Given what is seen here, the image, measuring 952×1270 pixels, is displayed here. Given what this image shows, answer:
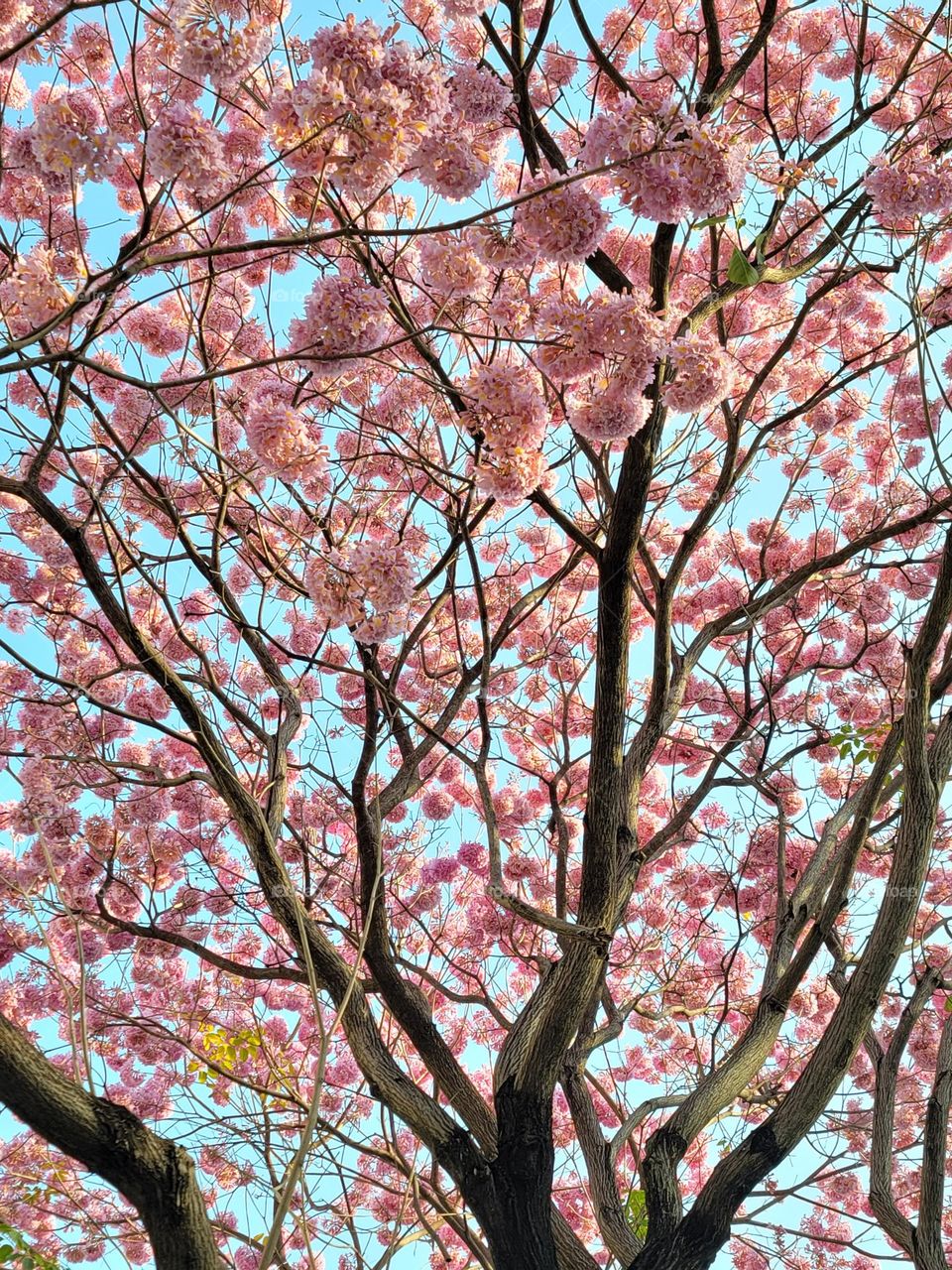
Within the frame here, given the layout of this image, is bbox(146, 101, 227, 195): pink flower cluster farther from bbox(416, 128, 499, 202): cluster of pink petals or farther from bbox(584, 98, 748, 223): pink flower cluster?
bbox(584, 98, 748, 223): pink flower cluster

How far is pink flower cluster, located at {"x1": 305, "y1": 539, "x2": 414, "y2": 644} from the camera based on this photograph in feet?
8.52

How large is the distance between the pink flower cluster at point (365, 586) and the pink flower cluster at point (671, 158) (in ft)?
3.84

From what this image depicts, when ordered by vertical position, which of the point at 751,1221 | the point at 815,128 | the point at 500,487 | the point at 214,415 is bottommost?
→ the point at 751,1221

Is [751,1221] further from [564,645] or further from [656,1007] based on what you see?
[564,645]

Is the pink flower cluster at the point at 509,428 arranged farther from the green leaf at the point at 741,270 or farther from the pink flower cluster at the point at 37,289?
the pink flower cluster at the point at 37,289

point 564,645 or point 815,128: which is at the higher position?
point 815,128

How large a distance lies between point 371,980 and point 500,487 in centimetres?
214

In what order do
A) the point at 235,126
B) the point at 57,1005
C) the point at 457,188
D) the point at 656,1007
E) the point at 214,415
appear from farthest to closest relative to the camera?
the point at 57,1005 → the point at 656,1007 → the point at 235,126 → the point at 214,415 → the point at 457,188

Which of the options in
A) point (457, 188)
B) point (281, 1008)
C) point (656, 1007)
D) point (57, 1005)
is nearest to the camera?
point (457, 188)

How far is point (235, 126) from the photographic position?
4.15 metres

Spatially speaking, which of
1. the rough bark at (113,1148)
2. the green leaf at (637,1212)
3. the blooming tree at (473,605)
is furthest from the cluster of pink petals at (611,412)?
the green leaf at (637,1212)

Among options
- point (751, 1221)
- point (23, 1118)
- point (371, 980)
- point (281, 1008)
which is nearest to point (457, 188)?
point (23, 1118)

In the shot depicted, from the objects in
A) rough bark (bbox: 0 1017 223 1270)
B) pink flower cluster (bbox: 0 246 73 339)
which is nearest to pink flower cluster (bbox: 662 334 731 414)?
pink flower cluster (bbox: 0 246 73 339)

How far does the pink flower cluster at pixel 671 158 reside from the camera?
7.87 ft
